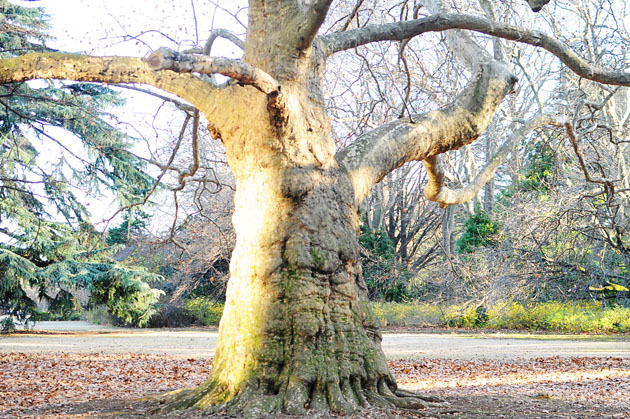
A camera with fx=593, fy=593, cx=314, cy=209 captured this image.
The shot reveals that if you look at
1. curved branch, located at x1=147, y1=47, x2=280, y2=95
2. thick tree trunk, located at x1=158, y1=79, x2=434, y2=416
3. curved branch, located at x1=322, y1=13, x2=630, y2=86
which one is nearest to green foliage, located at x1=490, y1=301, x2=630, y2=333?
curved branch, located at x1=322, y1=13, x2=630, y2=86

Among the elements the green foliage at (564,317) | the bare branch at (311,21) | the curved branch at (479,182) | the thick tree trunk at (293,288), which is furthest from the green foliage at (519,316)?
the bare branch at (311,21)

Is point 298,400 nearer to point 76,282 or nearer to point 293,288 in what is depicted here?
point 293,288

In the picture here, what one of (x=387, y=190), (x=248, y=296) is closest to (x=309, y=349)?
(x=248, y=296)

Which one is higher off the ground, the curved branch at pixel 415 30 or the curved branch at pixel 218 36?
the curved branch at pixel 218 36

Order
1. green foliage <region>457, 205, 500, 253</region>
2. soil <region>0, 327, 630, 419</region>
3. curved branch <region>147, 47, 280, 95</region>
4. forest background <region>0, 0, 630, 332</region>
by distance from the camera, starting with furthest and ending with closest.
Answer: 1. green foliage <region>457, 205, 500, 253</region>
2. forest background <region>0, 0, 630, 332</region>
3. soil <region>0, 327, 630, 419</region>
4. curved branch <region>147, 47, 280, 95</region>

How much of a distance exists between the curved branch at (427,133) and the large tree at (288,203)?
24 mm

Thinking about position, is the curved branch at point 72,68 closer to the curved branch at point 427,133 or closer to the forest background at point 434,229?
the curved branch at point 427,133

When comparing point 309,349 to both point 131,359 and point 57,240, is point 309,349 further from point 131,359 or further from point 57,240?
point 57,240

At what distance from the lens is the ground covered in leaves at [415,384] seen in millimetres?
5363

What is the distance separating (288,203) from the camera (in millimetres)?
5379

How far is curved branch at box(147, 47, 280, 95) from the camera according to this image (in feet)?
13.7

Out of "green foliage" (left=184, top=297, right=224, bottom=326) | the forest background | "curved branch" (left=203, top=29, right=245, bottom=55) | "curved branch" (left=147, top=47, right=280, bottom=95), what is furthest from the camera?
"green foliage" (left=184, top=297, right=224, bottom=326)

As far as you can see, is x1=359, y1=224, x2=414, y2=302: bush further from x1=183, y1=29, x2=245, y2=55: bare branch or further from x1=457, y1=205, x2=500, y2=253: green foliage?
x1=183, y1=29, x2=245, y2=55: bare branch

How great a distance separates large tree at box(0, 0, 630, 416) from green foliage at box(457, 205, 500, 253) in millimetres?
19669
